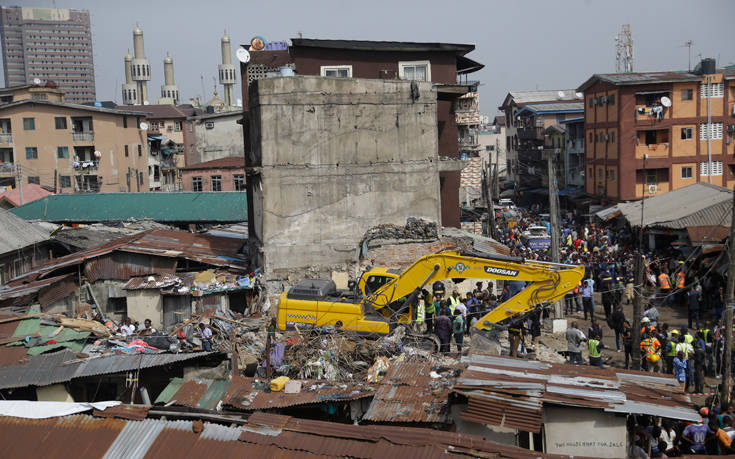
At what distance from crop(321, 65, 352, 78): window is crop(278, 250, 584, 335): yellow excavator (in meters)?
14.2

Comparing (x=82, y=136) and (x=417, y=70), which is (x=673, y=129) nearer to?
(x=417, y=70)

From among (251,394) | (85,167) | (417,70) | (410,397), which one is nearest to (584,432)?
(410,397)

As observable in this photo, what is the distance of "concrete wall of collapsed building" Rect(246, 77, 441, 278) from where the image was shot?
23250 mm

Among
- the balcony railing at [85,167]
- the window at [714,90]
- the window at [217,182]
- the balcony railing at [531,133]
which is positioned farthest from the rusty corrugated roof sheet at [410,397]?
the balcony railing at [531,133]

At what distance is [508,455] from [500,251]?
63.6ft

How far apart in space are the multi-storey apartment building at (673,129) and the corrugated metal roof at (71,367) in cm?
3644

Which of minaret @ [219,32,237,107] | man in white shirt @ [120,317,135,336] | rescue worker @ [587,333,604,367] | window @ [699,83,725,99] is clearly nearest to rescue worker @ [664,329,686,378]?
rescue worker @ [587,333,604,367]

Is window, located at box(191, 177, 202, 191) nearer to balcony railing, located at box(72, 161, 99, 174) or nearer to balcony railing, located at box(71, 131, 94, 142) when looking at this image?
balcony railing, located at box(72, 161, 99, 174)

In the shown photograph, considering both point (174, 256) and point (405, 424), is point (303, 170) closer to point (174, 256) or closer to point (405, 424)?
point (174, 256)

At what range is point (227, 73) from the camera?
166875 mm

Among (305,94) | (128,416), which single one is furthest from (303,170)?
(128,416)

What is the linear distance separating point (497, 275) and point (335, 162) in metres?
8.73

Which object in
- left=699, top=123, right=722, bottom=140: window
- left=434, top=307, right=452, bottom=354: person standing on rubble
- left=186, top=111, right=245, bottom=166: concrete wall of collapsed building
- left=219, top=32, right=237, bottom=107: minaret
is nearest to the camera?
left=434, top=307, right=452, bottom=354: person standing on rubble

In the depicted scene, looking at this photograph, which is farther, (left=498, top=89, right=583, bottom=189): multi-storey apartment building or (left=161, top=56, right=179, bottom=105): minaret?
(left=161, top=56, right=179, bottom=105): minaret
